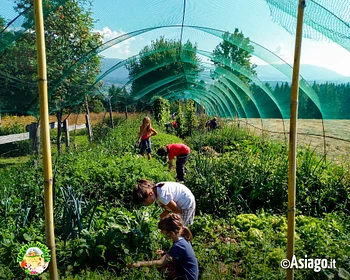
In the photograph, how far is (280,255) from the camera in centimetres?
275

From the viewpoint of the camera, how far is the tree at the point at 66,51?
5436mm

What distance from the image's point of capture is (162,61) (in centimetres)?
852

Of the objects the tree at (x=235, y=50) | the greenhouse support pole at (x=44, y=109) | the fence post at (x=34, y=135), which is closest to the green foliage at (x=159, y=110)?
the tree at (x=235, y=50)

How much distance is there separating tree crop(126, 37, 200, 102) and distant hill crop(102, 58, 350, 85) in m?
0.41

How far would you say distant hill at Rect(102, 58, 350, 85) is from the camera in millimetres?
5887

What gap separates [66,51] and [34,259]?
15.9 feet

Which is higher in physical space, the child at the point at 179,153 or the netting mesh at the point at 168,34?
the netting mesh at the point at 168,34

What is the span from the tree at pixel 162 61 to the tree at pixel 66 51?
1.15 m

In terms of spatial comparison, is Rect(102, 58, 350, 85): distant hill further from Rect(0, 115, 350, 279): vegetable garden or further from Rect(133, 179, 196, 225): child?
Rect(133, 179, 196, 225): child

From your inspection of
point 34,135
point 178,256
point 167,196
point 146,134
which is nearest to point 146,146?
point 146,134

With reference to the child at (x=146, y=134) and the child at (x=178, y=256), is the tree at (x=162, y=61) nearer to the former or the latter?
the child at (x=146, y=134)

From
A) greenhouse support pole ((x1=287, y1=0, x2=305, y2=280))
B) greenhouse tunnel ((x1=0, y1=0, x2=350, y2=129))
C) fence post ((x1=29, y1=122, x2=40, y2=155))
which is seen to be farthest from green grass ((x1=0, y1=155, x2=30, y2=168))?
greenhouse support pole ((x1=287, y1=0, x2=305, y2=280))

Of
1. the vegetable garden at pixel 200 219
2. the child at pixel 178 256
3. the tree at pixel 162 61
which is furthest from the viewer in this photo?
the tree at pixel 162 61

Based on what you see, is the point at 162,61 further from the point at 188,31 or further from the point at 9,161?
the point at 9,161
